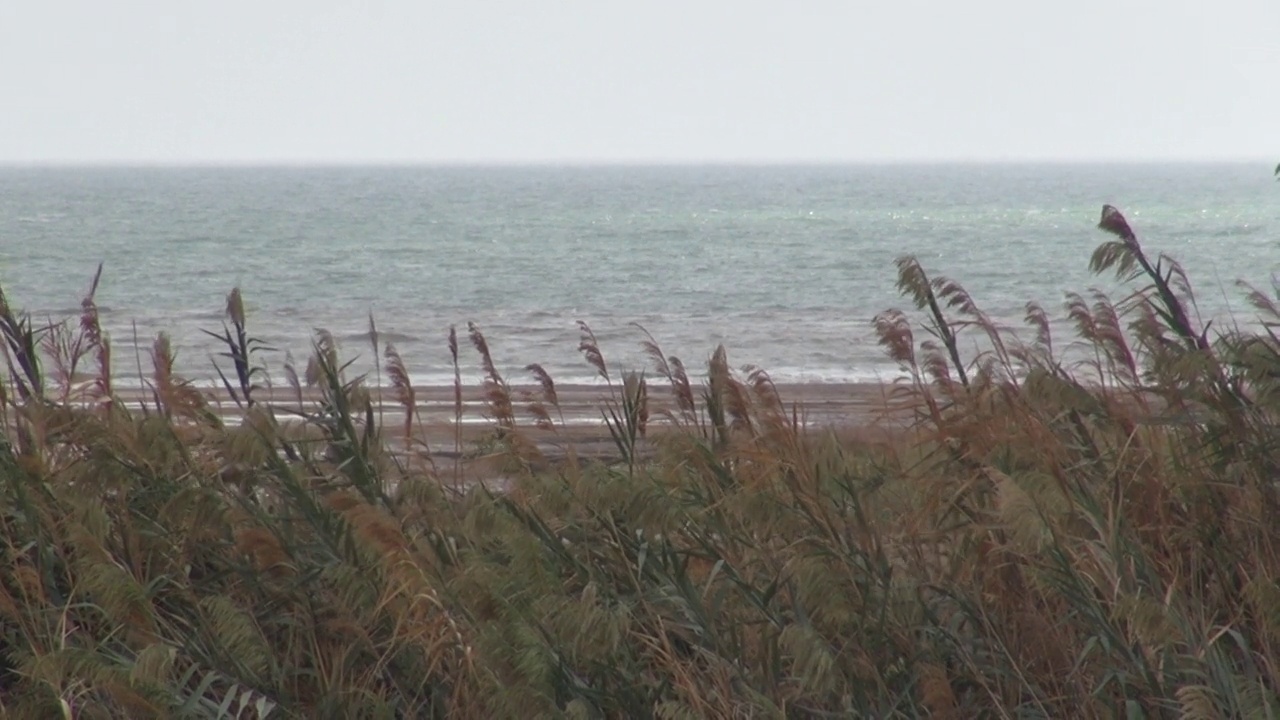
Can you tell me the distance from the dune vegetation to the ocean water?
1114 mm

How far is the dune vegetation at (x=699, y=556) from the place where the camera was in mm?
3098

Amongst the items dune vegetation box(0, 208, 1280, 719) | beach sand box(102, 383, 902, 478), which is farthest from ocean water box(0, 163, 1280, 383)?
dune vegetation box(0, 208, 1280, 719)

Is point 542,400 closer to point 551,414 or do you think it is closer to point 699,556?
point 699,556

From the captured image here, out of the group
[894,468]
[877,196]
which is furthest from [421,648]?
[877,196]

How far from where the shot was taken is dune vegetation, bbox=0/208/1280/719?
10.2ft

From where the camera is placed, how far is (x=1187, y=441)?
3740 mm

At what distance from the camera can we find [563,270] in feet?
143

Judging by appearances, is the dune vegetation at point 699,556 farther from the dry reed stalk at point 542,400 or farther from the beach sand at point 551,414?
the beach sand at point 551,414

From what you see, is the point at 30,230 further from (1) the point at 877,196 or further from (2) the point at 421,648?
(1) the point at 877,196

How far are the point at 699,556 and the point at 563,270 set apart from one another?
40264mm

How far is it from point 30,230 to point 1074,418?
69740 mm

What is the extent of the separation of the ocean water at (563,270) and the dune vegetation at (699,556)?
1114 millimetres

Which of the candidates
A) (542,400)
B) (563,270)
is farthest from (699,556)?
(563,270)

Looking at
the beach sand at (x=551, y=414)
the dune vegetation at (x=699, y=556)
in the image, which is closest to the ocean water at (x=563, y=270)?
the beach sand at (x=551, y=414)
